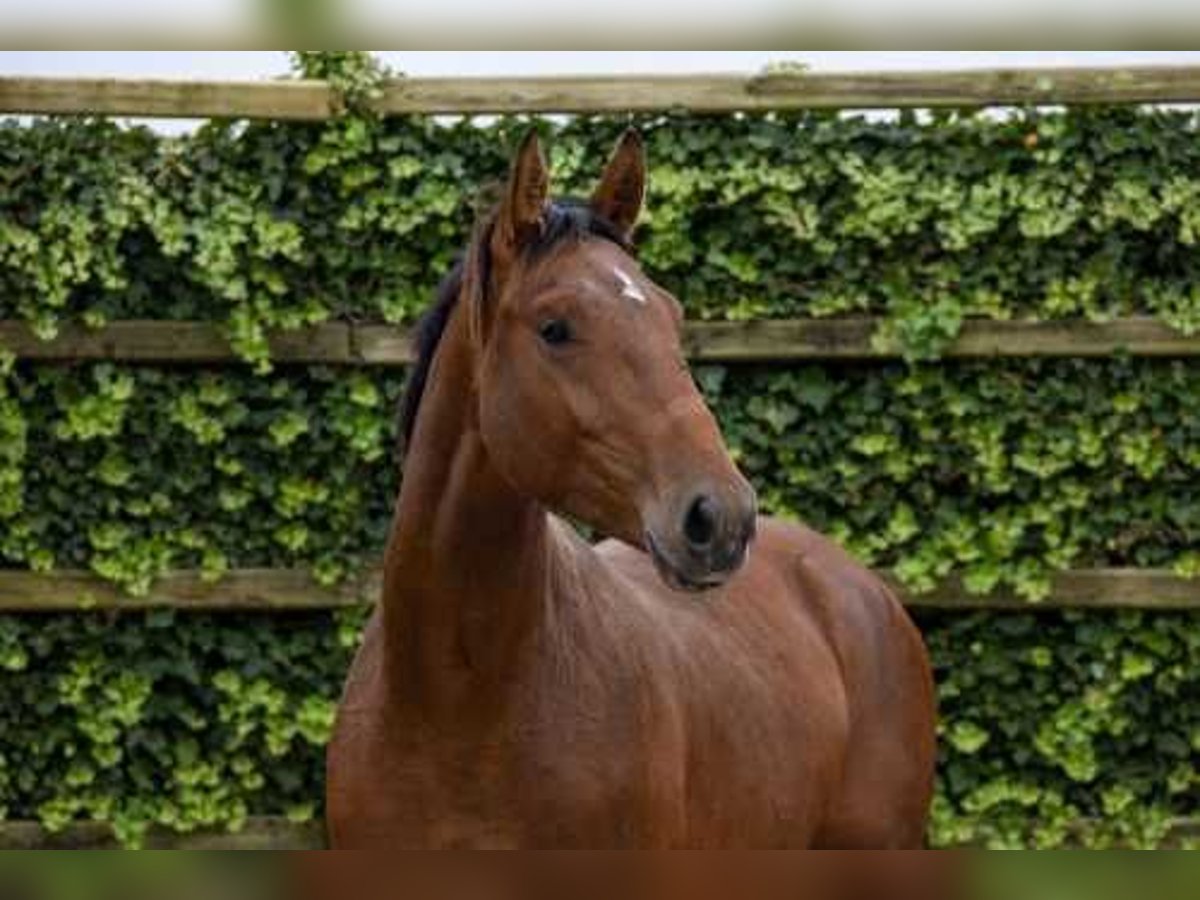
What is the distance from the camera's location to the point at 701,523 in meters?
2.79

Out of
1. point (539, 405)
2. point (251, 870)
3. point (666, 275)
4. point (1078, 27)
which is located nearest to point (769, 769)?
point (539, 405)

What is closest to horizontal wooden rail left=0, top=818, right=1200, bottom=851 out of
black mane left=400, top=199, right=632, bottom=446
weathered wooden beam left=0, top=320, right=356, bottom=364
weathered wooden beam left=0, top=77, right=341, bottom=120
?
weathered wooden beam left=0, top=320, right=356, bottom=364

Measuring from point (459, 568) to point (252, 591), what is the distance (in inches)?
103

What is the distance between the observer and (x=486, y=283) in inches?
128

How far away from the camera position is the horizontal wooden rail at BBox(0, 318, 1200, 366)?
5.71 m

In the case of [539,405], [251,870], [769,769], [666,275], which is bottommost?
[769,769]

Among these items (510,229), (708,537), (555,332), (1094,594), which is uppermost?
(510,229)

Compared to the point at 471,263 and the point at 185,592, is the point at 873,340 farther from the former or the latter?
the point at 471,263

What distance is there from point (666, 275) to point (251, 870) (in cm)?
494

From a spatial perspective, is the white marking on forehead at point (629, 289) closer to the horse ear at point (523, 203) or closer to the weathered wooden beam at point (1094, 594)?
the horse ear at point (523, 203)

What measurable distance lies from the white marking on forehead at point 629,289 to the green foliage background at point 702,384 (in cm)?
260

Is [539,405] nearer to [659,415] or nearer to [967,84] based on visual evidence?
[659,415]

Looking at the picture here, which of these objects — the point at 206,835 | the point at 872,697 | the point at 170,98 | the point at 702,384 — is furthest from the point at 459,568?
the point at 206,835

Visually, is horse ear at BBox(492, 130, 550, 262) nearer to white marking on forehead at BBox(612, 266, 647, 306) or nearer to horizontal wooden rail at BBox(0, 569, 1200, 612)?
white marking on forehead at BBox(612, 266, 647, 306)
